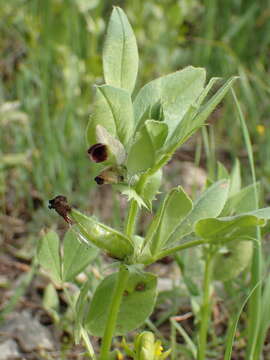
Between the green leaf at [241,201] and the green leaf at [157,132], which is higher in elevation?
the green leaf at [241,201]

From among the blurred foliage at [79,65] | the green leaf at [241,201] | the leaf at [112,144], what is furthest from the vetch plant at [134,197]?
the blurred foliage at [79,65]

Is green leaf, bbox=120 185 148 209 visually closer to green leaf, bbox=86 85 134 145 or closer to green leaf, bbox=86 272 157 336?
green leaf, bbox=86 85 134 145

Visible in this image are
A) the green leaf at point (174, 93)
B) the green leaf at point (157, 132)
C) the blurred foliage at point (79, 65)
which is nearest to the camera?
the green leaf at point (157, 132)

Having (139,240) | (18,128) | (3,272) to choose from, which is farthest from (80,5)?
(139,240)

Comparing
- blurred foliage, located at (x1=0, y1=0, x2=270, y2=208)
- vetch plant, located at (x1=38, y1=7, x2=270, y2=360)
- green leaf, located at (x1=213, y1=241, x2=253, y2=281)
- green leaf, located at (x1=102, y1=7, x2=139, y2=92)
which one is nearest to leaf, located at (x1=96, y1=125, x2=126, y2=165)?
vetch plant, located at (x1=38, y1=7, x2=270, y2=360)

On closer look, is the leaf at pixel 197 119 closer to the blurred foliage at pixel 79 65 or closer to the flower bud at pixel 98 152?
the flower bud at pixel 98 152

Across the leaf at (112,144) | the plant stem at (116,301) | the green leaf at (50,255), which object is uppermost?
the leaf at (112,144)
